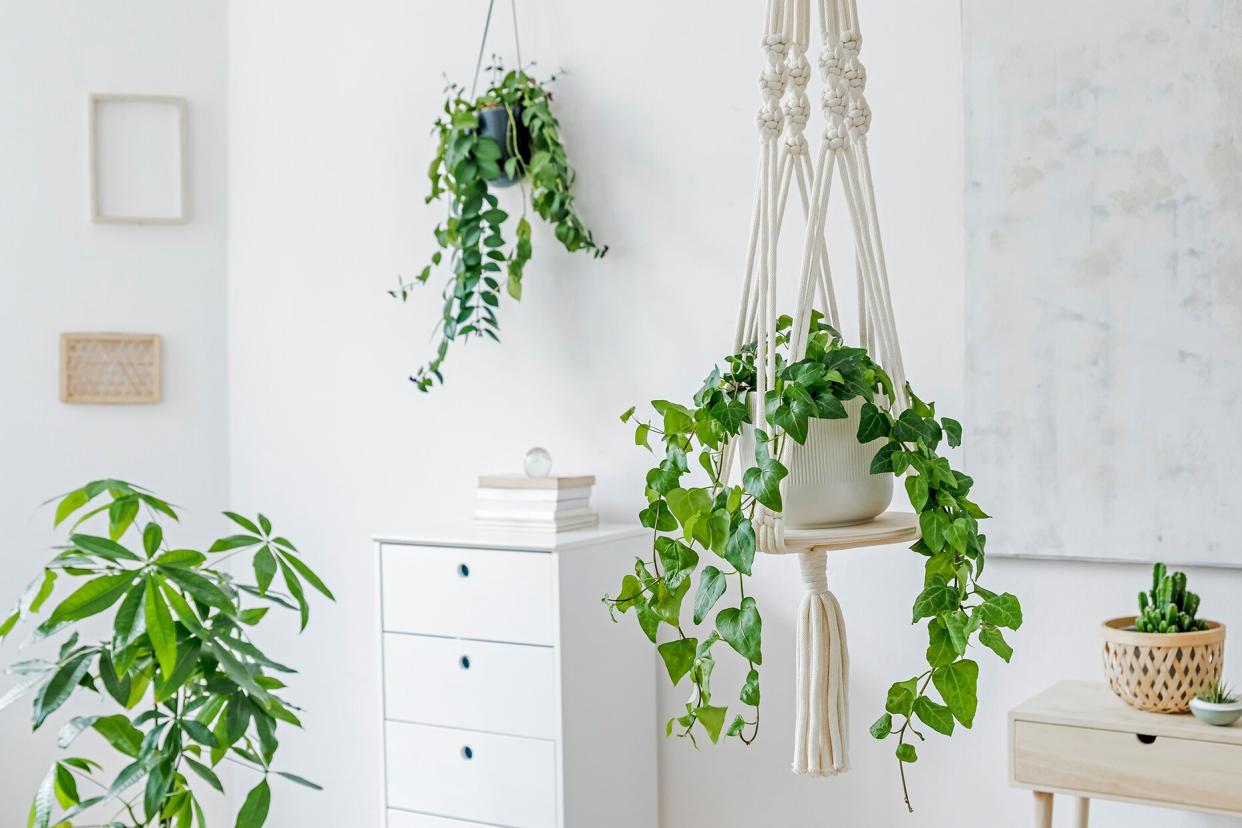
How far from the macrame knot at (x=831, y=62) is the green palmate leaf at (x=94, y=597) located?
0.99m

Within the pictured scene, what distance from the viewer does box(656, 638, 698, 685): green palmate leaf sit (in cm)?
133

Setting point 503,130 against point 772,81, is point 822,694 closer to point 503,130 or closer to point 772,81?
point 772,81

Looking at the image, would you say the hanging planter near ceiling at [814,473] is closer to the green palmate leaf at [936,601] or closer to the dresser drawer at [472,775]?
the green palmate leaf at [936,601]

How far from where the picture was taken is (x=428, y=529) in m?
2.53

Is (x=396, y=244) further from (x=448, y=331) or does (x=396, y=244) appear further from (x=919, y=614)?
(x=919, y=614)

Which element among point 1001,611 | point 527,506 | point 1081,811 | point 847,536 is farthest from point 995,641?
point 527,506

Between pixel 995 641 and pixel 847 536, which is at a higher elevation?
pixel 847 536

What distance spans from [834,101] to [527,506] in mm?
1317

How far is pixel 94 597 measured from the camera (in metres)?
1.39

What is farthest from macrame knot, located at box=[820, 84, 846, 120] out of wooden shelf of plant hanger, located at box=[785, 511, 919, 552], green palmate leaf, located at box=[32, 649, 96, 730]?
green palmate leaf, located at box=[32, 649, 96, 730]

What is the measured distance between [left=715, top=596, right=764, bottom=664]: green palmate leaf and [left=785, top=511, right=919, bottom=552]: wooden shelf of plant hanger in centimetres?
8

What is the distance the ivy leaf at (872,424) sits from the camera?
131 centimetres

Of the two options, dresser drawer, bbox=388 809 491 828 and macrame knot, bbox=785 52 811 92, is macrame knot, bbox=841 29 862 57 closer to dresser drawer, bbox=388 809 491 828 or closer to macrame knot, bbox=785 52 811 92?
macrame knot, bbox=785 52 811 92

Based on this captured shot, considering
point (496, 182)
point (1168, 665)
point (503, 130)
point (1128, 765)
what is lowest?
point (1128, 765)
